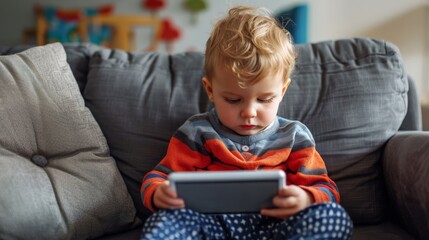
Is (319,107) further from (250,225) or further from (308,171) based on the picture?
(250,225)

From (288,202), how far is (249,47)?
34 centimetres

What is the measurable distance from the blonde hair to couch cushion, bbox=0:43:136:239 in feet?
1.19

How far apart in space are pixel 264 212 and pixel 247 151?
21cm

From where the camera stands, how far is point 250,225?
113 cm

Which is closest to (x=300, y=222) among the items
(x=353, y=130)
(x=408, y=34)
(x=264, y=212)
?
(x=264, y=212)

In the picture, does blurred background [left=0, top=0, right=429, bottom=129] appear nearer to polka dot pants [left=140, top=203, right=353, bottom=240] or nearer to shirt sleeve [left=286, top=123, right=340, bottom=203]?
shirt sleeve [left=286, top=123, right=340, bottom=203]

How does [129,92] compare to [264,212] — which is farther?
[129,92]

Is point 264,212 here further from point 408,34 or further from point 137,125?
point 408,34

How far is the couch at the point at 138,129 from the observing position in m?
1.17

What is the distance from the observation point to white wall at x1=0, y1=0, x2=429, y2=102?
3154 mm

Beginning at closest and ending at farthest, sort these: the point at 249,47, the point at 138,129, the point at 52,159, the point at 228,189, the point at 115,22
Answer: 1. the point at 228,189
2. the point at 249,47
3. the point at 52,159
4. the point at 138,129
5. the point at 115,22

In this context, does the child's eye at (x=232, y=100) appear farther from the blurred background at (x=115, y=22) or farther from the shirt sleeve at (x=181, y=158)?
the blurred background at (x=115, y=22)

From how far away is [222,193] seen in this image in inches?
38.2

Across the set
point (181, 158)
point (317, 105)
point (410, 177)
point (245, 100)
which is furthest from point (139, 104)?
point (410, 177)
